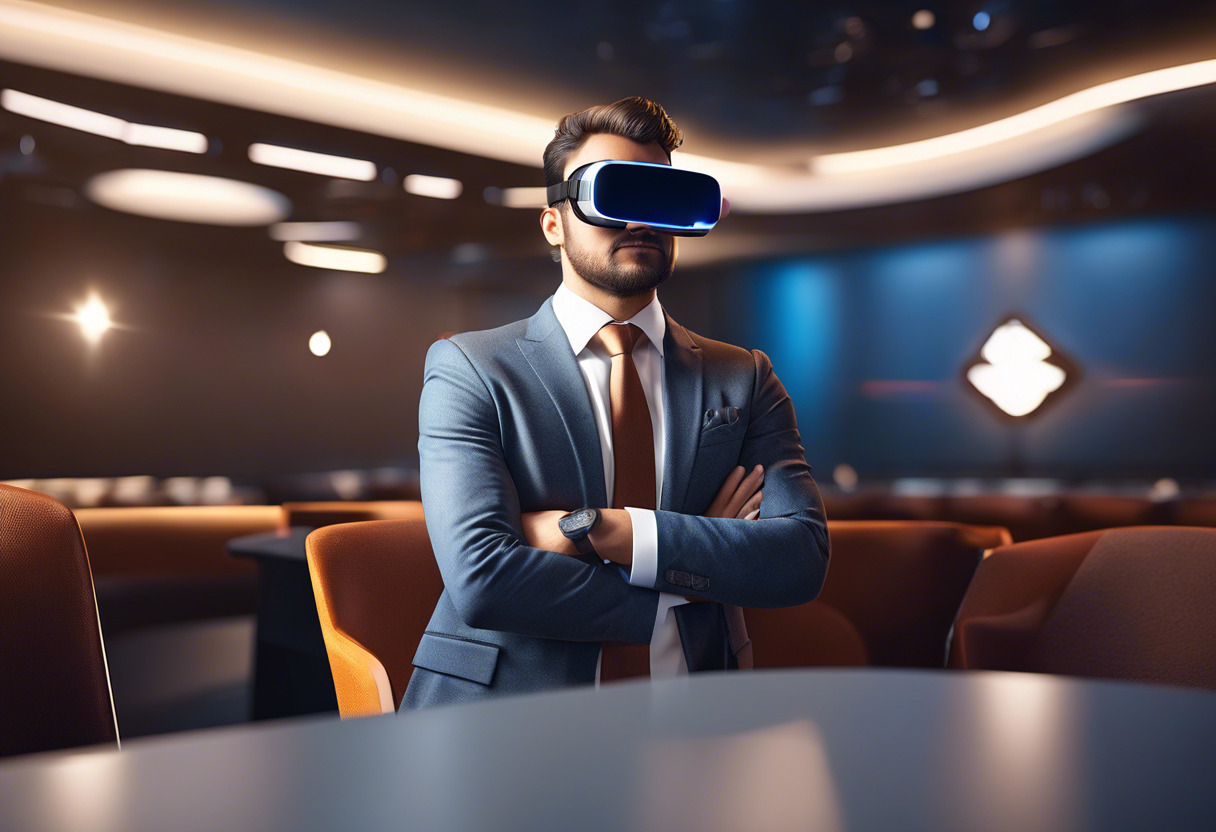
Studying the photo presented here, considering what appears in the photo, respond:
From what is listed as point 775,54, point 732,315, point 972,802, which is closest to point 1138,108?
point 775,54

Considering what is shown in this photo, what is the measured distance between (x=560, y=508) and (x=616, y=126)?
86 centimetres

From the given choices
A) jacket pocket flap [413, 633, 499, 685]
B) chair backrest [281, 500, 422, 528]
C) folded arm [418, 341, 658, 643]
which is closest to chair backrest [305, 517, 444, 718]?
jacket pocket flap [413, 633, 499, 685]

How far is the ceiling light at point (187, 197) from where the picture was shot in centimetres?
315

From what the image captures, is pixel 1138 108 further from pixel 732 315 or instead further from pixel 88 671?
pixel 88 671

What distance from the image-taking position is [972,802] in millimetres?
492

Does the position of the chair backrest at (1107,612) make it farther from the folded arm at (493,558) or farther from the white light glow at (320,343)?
the white light glow at (320,343)

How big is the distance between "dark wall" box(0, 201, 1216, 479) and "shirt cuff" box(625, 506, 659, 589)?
2231 millimetres

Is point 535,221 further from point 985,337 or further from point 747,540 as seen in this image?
point 747,540

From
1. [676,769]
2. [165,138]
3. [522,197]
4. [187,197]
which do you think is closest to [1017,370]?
[522,197]

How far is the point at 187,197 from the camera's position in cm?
326

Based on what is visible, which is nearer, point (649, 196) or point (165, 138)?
point (649, 196)

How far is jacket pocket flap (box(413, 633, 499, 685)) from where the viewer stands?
1.67 m

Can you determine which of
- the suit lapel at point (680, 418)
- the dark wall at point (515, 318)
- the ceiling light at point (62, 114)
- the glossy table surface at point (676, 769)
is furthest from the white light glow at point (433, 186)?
the glossy table surface at point (676, 769)

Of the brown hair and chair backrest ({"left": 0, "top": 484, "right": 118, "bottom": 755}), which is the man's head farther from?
chair backrest ({"left": 0, "top": 484, "right": 118, "bottom": 755})
